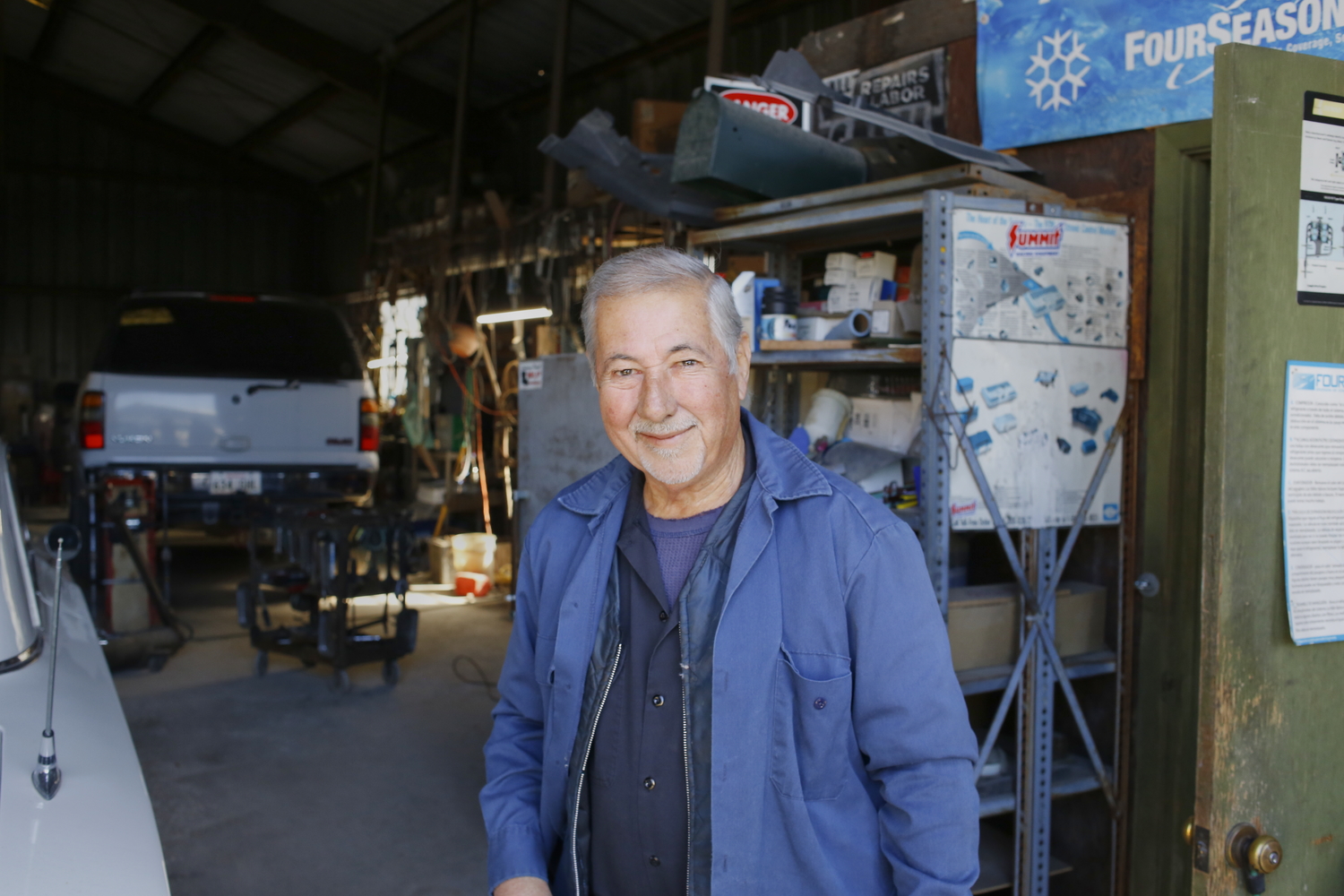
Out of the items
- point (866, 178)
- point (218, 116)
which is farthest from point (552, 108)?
point (218, 116)

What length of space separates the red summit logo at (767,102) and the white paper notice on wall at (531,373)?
1.78m

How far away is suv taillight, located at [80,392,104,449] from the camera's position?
6.12 meters

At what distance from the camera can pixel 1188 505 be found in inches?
118

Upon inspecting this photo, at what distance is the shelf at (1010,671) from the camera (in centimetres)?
284

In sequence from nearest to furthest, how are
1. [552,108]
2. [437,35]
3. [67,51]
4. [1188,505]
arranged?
[1188,505]
[552,108]
[437,35]
[67,51]

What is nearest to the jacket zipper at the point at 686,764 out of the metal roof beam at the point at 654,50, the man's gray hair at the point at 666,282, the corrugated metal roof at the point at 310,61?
the man's gray hair at the point at 666,282

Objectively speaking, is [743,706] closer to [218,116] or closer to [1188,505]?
[1188,505]

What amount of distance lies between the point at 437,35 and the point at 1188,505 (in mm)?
9956

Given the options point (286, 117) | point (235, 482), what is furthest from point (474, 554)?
point (286, 117)

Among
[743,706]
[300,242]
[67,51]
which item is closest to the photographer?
[743,706]

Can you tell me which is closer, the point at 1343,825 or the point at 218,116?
the point at 1343,825

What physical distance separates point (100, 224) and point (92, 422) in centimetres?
1374

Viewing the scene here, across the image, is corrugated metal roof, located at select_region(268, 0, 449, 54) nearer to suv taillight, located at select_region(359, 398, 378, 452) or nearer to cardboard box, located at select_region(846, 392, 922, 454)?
suv taillight, located at select_region(359, 398, 378, 452)

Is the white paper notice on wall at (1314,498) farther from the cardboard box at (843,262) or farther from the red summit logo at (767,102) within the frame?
the red summit logo at (767,102)
